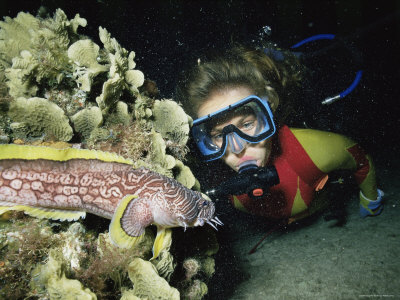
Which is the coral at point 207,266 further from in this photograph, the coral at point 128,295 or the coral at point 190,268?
the coral at point 128,295

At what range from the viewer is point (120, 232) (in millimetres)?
1933

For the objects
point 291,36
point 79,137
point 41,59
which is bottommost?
point 79,137

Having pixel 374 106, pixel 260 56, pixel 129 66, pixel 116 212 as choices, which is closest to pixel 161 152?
pixel 116 212

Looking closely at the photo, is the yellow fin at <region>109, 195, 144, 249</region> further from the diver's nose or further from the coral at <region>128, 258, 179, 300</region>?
the diver's nose

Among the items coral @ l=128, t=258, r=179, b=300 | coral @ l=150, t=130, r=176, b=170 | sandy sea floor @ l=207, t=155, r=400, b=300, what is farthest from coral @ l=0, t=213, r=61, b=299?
sandy sea floor @ l=207, t=155, r=400, b=300

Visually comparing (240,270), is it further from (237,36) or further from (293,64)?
(237,36)

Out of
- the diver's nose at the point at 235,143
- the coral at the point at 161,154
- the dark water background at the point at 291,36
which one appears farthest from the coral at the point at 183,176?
the dark water background at the point at 291,36

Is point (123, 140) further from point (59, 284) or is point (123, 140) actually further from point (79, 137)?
point (59, 284)

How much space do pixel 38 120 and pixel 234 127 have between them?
9.51ft

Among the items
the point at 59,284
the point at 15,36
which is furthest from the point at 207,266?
the point at 15,36

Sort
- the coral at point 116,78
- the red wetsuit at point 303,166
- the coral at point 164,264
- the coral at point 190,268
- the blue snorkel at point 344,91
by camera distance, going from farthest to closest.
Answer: the blue snorkel at point 344,91
the red wetsuit at point 303,166
the coral at point 190,268
the coral at point 116,78
the coral at point 164,264

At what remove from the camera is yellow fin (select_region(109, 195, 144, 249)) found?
1.91 meters

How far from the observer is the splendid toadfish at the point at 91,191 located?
1974mm

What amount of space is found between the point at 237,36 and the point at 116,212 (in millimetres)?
5113
